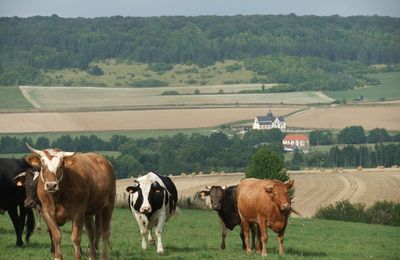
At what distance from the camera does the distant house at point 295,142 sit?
141 meters

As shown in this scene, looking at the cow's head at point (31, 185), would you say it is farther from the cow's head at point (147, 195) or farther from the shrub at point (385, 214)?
the shrub at point (385, 214)

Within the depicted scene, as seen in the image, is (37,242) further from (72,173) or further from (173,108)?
(173,108)

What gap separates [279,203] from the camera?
19.4 m

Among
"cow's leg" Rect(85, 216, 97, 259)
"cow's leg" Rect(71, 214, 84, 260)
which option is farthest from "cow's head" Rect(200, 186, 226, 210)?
"cow's leg" Rect(71, 214, 84, 260)

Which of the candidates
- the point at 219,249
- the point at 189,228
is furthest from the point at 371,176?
the point at 219,249

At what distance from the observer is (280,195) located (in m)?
19.4

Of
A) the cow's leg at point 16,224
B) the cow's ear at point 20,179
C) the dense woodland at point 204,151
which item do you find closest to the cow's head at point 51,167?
the cow's ear at point 20,179

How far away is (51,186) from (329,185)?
69.8 metres

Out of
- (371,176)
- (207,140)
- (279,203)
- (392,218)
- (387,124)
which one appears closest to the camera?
(279,203)

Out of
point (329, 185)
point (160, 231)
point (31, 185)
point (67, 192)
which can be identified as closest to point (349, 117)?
point (329, 185)

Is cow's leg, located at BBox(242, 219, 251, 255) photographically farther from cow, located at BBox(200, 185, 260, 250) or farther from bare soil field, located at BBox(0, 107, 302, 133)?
bare soil field, located at BBox(0, 107, 302, 133)

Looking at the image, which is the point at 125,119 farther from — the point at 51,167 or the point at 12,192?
the point at 51,167

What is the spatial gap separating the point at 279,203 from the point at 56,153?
5389mm

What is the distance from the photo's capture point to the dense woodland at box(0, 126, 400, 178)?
→ 118125 millimetres
